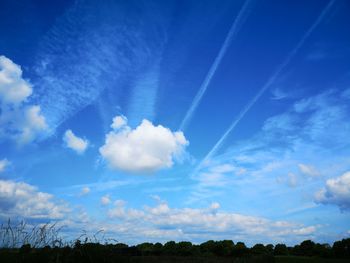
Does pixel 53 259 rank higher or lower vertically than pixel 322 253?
lower

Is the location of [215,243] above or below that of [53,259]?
above

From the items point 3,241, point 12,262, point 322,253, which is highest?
point 322,253

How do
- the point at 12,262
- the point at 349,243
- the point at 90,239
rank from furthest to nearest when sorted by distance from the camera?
1. the point at 349,243
2. the point at 90,239
3. the point at 12,262

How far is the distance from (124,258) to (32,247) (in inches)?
137

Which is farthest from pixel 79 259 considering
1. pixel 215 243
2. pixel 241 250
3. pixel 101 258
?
pixel 215 243

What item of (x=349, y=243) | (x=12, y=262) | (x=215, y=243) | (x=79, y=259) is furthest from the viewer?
(x=215, y=243)

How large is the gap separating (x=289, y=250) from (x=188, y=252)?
14.2m

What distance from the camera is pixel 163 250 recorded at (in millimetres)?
48094

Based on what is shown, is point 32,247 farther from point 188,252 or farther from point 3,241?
point 188,252

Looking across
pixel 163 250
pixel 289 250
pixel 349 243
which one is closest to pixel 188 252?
pixel 163 250

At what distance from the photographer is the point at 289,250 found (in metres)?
47.2

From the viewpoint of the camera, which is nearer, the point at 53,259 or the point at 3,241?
the point at 53,259

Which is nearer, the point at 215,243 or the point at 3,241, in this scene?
the point at 3,241

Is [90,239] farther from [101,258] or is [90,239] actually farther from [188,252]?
[188,252]
